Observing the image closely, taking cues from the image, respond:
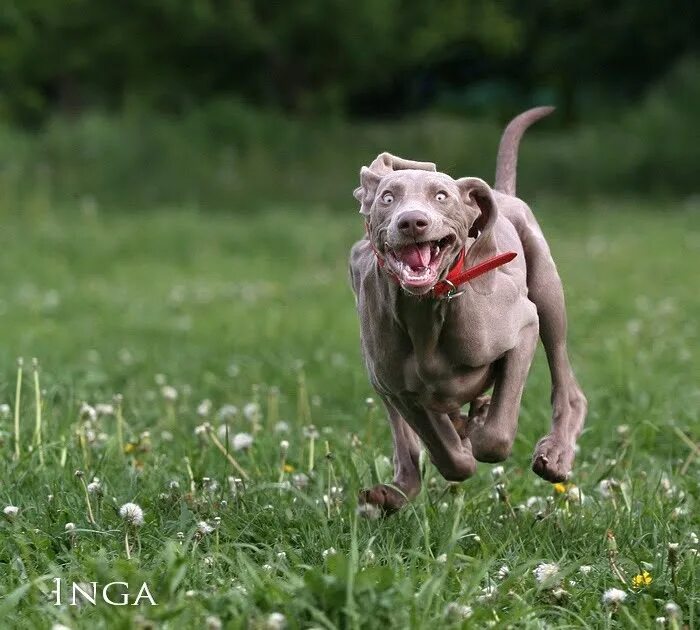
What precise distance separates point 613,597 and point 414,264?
939 mm

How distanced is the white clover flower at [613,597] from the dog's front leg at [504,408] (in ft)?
1.62

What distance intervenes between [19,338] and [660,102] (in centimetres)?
1374

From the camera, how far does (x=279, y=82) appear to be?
2256 centimetres

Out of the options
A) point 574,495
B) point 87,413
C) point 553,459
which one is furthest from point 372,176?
point 87,413

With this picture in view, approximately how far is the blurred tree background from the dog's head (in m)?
14.2

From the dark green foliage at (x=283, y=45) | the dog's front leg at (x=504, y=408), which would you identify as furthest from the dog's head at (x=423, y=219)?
the dark green foliage at (x=283, y=45)

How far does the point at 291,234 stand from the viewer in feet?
47.2

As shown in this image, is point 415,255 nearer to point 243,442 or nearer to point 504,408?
point 504,408

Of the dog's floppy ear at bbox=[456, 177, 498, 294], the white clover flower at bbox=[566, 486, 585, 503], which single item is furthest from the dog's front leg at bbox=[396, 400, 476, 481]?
the white clover flower at bbox=[566, 486, 585, 503]

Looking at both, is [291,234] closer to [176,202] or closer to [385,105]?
[176,202]

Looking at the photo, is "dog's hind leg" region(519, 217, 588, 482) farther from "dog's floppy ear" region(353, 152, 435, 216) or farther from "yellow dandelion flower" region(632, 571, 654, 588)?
"dog's floppy ear" region(353, 152, 435, 216)

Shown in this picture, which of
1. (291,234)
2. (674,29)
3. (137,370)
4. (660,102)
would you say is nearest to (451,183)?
(137,370)

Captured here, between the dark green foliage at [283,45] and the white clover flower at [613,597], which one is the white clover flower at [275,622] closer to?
the white clover flower at [613,597]

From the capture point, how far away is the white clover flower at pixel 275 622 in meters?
2.69
